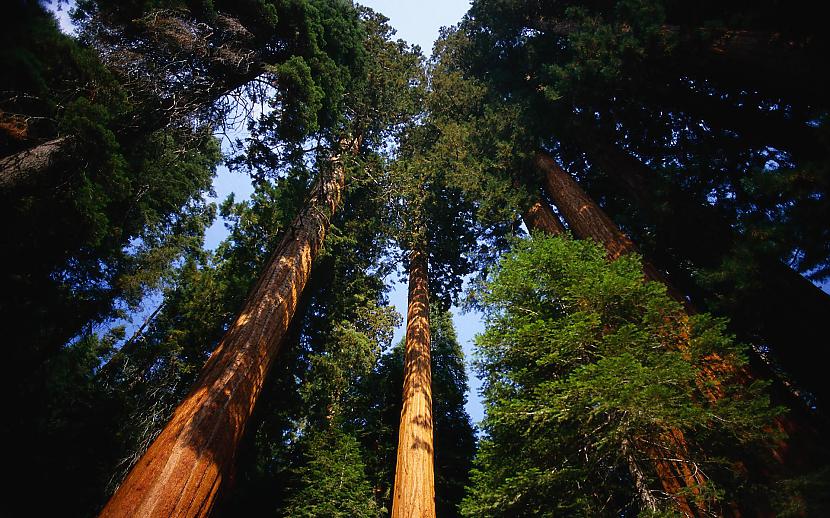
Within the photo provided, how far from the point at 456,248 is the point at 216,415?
7.58 meters

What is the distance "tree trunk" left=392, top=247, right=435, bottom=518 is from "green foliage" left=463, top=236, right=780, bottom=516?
120 centimetres

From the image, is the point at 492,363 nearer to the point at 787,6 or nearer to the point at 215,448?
the point at 215,448

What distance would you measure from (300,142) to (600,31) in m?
6.00

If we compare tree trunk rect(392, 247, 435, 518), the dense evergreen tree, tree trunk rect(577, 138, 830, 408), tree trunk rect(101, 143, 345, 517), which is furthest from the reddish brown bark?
tree trunk rect(101, 143, 345, 517)

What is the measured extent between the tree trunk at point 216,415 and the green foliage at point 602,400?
2.59m

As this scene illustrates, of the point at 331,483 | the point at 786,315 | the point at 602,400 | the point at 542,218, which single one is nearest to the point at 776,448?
the point at 786,315

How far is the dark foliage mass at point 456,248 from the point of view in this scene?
121 inches

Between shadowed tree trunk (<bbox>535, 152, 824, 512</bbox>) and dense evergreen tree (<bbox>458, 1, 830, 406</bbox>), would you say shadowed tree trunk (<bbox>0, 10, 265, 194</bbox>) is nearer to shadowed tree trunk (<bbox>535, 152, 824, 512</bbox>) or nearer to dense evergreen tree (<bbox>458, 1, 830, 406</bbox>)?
dense evergreen tree (<bbox>458, 1, 830, 406</bbox>)

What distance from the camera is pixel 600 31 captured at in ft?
21.1

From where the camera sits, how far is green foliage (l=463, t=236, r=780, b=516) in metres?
2.80

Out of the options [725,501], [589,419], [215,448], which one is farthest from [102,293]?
[725,501]

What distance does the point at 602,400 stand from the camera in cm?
284

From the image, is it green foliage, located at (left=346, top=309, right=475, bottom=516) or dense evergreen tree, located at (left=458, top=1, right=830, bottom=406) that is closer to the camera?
dense evergreen tree, located at (left=458, top=1, right=830, bottom=406)

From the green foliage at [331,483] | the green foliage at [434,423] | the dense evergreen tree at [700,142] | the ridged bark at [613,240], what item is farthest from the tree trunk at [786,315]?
the green foliage at [331,483]
